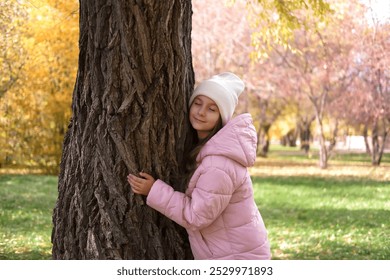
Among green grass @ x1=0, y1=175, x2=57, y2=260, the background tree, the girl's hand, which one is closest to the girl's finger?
the girl's hand

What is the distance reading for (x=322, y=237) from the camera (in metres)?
7.14

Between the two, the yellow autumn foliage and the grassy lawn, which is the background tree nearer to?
the grassy lawn

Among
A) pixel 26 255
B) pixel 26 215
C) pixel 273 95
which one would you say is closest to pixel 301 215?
pixel 26 215

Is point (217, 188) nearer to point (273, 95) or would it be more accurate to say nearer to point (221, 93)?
point (221, 93)

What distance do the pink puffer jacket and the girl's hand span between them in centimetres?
5

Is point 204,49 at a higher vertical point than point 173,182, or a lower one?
higher

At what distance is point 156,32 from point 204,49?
52.1 feet

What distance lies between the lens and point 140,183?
9.99 ft

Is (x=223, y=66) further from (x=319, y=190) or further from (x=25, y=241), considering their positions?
(x=25, y=241)

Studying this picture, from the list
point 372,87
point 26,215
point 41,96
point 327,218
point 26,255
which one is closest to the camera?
point 26,255

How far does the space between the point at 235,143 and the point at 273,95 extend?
707 inches

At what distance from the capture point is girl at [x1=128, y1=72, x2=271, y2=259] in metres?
2.93

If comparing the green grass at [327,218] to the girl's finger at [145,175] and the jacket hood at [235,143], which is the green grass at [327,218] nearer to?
the jacket hood at [235,143]

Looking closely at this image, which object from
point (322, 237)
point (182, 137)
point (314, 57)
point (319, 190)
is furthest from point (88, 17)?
point (314, 57)
